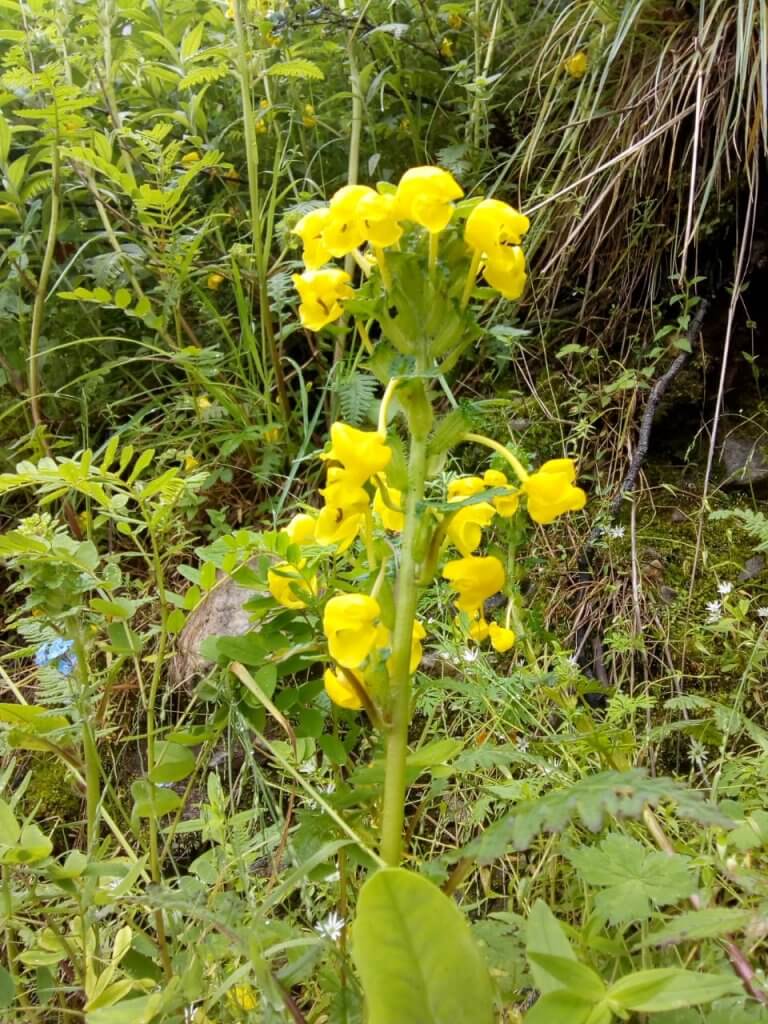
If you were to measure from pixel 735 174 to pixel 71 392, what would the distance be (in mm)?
1552

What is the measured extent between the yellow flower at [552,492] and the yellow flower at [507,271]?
0.51 feet

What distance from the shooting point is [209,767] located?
3.91 ft

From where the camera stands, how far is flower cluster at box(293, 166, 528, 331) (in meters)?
0.60

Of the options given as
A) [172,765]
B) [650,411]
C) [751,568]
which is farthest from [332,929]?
[650,411]

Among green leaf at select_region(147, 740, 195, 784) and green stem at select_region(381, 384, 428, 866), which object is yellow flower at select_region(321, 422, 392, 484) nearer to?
green stem at select_region(381, 384, 428, 866)

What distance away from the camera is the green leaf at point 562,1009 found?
0.47 meters

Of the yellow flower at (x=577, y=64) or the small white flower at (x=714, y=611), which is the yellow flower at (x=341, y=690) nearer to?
the small white flower at (x=714, y=611)

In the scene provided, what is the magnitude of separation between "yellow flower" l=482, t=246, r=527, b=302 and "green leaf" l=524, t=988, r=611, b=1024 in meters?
0.52

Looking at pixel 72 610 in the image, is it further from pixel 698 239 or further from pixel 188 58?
pixel 698 239

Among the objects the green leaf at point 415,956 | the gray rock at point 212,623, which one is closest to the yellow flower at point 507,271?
the green leaf at point 415,956

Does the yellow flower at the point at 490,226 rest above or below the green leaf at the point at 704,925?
above

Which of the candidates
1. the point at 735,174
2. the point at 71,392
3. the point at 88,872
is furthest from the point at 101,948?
the point at 735,174

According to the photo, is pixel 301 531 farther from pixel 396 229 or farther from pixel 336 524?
pixel 396 229

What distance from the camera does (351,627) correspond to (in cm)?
58
